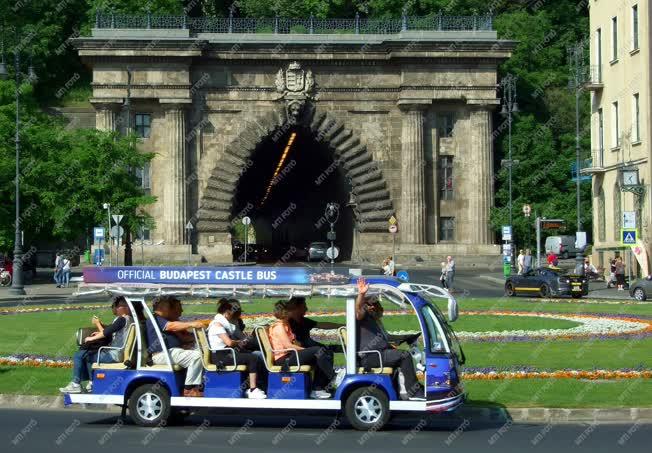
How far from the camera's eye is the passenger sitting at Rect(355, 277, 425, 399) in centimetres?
1878

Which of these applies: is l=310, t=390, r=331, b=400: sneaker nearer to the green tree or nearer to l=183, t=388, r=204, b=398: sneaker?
l=183, t=388, r=204, b=398: sneaker

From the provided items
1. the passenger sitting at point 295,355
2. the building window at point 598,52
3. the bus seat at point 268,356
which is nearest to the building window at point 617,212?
the building window at point 598,52

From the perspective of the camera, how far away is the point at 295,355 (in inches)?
752

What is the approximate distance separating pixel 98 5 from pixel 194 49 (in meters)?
21.0

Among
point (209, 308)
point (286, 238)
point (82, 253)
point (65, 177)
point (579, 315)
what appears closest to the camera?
point (579, 315)

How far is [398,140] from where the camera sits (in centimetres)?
8900

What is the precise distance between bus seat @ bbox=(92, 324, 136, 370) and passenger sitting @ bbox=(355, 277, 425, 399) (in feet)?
10.5

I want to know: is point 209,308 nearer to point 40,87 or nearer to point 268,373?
point 268,373

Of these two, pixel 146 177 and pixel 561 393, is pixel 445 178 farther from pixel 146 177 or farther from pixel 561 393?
pixel 561 393

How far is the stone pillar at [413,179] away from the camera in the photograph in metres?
87.6

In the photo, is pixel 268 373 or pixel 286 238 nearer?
pixel 268 373

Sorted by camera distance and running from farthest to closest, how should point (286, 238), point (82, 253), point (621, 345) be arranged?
point (286, 238)
point (82, 253)
point (621, 345)

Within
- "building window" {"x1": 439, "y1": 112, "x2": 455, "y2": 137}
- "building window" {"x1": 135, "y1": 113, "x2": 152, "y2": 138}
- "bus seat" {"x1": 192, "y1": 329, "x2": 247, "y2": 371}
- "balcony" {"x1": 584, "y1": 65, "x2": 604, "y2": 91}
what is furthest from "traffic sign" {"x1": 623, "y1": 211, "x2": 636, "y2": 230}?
"building window" {"x1": 135, "y1": 113, "x2": 152, "y2": 138}

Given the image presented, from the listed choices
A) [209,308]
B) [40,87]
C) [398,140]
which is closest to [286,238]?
[40,87]
